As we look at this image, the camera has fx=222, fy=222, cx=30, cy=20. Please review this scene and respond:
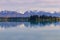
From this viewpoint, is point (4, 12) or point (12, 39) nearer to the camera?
point (12, 39)

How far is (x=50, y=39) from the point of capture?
51.7 feet

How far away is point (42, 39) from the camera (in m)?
16.0

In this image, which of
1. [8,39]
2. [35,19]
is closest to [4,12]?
[35,19]

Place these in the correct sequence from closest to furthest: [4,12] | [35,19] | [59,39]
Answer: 1. [59,39]
2. [35,19]
3. [4,12]

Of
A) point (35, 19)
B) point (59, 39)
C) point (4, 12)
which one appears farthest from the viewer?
point (4, 12)

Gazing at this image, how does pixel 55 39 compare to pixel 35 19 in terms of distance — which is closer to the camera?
pixel 55 39

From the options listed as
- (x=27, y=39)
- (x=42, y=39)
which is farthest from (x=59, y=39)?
(x=27, y=39)

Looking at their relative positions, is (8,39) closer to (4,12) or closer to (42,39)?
(42,39)

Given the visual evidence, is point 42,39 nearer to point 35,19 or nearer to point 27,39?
point 27,39

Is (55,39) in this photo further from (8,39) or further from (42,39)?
(8,39)

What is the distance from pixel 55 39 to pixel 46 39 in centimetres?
66

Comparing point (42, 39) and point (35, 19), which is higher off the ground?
point (42, 39)

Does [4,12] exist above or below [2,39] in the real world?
below

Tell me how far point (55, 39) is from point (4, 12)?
185463 mm
